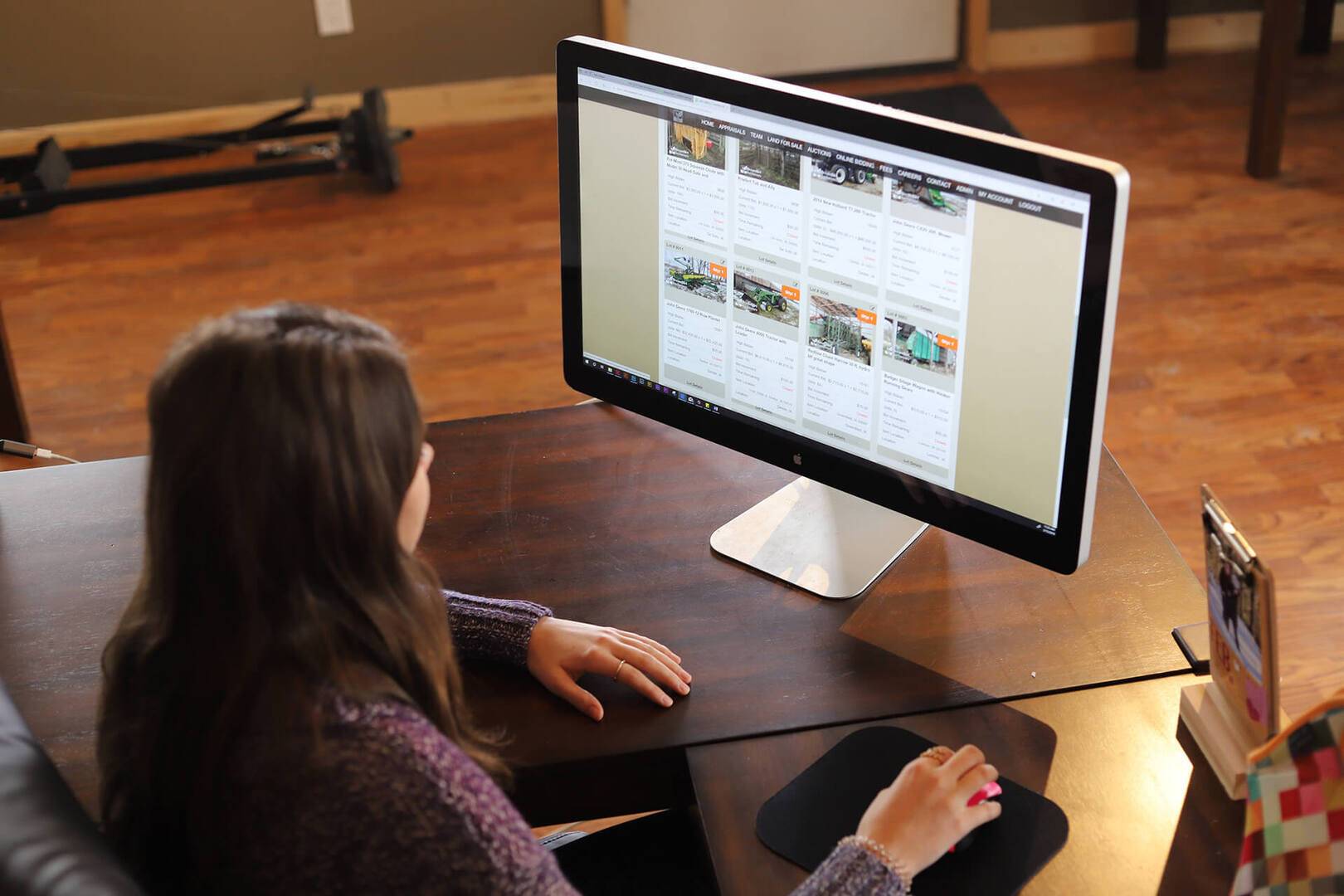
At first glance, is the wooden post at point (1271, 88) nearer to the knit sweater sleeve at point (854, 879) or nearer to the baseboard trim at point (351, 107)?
the baseboard trim at point (351, 107)

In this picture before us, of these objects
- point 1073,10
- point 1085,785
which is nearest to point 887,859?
point 1085,785

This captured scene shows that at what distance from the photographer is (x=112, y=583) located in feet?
4.47

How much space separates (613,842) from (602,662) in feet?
0.93

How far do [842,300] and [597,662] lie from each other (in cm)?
38

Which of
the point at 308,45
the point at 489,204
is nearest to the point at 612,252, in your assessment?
the point at 489,204

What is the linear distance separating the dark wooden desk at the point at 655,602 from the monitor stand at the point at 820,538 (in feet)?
0.05

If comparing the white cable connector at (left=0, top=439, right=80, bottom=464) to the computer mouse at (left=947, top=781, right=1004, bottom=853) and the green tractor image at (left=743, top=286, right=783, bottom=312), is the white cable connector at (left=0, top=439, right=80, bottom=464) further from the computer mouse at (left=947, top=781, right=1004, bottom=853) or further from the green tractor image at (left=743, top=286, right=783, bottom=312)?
the computer mouse at (left=947, top=781, right=1004, bottom=853)

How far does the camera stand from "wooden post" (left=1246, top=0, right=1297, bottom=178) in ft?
11.3

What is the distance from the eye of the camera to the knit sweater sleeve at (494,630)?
123 cm

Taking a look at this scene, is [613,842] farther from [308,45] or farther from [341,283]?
[308,45]

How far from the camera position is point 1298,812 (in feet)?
2.93

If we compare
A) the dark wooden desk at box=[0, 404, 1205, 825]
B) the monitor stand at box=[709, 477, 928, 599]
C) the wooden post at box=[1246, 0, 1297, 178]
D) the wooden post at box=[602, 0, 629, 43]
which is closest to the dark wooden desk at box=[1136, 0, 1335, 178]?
the wooden post at box=[1246, 0, 1297, 178]

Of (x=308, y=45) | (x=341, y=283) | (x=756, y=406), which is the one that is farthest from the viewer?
(x=308, y=45)

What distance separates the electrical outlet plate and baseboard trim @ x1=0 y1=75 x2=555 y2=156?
0.19 m
